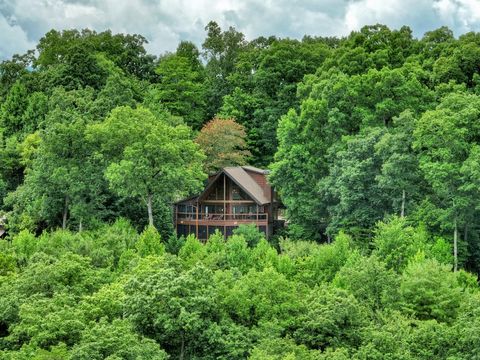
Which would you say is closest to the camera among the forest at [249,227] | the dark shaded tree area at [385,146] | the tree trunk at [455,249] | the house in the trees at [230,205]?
the forest at [249,227]

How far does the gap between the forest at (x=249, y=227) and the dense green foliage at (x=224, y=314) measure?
83 millimetres

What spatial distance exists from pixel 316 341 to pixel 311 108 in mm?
24341

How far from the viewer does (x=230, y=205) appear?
55.3 metres

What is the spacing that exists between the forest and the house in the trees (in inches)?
77.1

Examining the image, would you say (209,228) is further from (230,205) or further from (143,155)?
(143,155)

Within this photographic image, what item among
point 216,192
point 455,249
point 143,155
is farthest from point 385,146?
point 216,192

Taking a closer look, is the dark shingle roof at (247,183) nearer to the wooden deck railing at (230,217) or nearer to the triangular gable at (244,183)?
the triangular gable at (244,183)

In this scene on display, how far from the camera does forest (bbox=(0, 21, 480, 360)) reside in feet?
89.5

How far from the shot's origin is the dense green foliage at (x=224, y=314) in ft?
85.2

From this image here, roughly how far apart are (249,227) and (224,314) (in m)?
22.5

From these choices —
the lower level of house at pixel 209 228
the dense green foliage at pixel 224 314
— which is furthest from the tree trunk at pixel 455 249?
the lower level of house at pixel 209 228

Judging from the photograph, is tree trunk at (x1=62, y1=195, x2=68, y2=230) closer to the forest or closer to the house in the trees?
the forest

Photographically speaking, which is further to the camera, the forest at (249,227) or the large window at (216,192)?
the large window at (216,192)

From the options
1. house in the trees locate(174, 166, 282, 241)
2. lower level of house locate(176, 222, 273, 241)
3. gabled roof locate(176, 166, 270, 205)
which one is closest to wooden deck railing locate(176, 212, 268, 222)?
house in the trees locate(174, 166, 282, 241)
